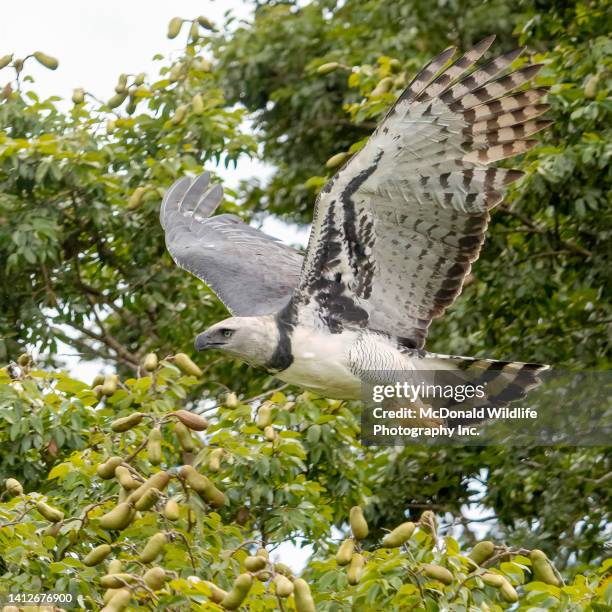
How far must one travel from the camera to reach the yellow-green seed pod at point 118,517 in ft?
16.7

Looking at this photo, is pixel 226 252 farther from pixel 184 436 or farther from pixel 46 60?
pixel 184 436

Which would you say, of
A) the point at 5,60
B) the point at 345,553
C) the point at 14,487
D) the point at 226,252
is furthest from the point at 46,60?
the point at 345,553

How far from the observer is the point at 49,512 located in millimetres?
5395

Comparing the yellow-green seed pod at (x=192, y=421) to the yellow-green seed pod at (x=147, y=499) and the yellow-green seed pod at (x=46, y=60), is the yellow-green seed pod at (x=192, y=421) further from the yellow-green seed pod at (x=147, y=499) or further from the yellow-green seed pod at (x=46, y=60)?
the yellow-green seed pod at (x=46, y=60)

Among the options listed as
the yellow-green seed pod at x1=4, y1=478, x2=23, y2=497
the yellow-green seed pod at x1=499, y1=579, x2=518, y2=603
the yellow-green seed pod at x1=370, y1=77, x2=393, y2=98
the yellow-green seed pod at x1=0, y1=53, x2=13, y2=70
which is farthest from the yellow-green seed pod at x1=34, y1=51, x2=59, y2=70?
the yellow-green seed pod at x1=499, y1=579, x2=518, y2=603

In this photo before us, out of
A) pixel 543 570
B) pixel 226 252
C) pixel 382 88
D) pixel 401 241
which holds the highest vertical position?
pixel 382 88

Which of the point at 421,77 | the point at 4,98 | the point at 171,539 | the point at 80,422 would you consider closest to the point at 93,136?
the point at 4,98

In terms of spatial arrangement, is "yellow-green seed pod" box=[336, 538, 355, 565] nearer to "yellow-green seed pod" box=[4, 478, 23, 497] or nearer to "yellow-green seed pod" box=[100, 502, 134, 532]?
"yellow-green seed pod" box=[100, 502, 134, 532]

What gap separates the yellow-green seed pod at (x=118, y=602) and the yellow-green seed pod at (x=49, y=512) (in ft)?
2.55

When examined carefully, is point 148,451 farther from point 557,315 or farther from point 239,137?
point 557,315

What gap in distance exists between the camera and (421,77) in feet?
19.4

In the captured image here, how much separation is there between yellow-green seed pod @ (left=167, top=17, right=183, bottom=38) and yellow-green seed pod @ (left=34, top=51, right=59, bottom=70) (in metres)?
0.98

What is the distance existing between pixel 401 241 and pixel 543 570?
1.91 meters

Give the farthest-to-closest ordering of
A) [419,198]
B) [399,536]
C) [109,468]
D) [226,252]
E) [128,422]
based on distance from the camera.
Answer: [226,252]
[419,198]
[128,422]
[109,468]
[399,536]
